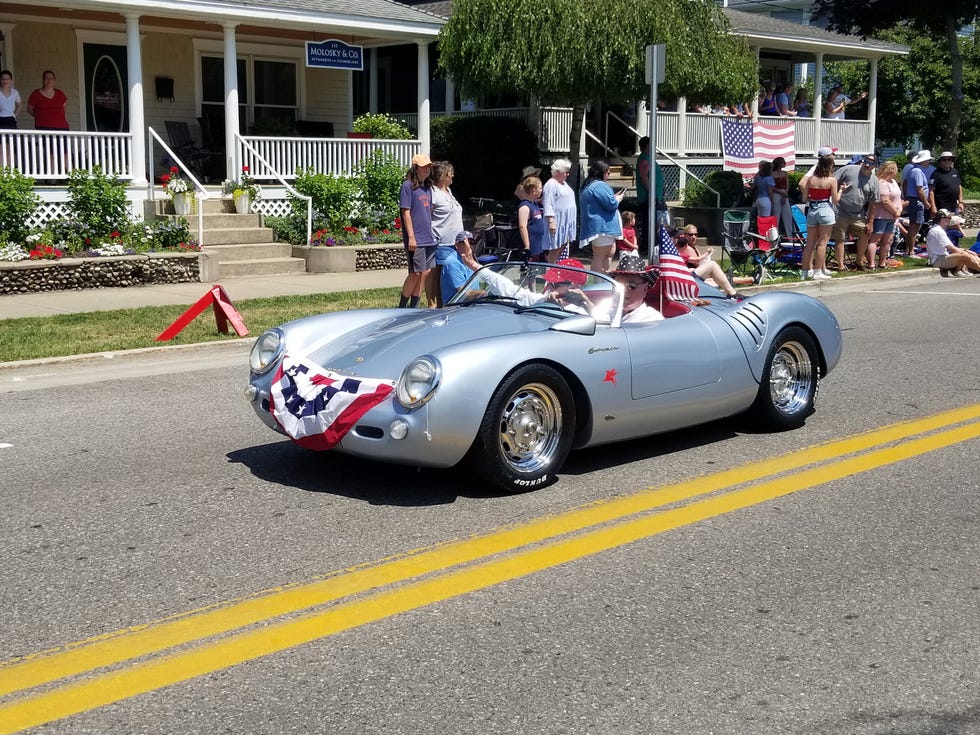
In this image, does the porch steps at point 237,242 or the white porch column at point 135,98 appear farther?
the white porch column at point 135,98

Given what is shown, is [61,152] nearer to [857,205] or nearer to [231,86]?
[231,86]

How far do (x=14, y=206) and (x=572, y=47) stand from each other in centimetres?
999

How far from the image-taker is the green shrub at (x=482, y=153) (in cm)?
2614

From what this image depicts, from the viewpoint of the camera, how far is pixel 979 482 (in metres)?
6.74

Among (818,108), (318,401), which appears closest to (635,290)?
(318,401)

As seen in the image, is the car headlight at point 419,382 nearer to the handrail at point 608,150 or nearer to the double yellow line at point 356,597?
the double yellow line at point 356,597

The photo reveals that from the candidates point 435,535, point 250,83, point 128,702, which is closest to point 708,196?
point 250,83

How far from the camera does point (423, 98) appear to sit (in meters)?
22.3

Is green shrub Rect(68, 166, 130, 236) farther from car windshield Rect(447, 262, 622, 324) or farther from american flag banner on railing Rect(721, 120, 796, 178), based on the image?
american flag banner on railing Rect(721, 120, 796, 178)

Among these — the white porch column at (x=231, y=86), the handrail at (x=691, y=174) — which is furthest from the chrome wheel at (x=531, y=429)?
the handrail at (x=691, y=174)

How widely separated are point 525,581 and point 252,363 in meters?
2.51

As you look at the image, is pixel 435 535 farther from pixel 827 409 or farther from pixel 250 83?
pixel 250 83

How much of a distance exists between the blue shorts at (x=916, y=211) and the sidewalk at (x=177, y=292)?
8.93m

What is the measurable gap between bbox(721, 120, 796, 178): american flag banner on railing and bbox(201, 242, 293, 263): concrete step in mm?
9665
